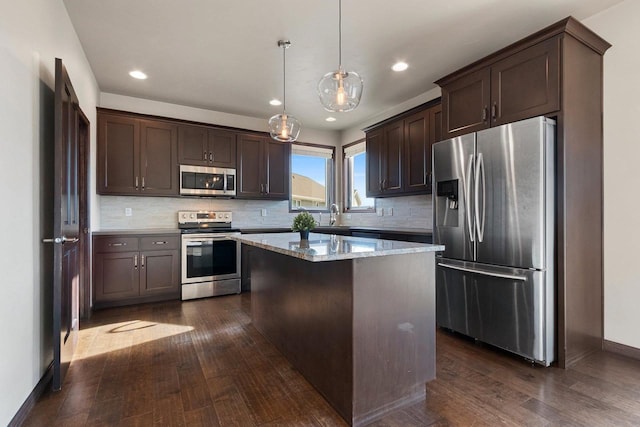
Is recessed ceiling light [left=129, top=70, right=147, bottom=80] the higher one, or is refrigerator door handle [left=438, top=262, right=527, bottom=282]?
recessed ceiling light [left=129, top=70, right=147, bottom=80]

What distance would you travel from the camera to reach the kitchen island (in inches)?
66.6

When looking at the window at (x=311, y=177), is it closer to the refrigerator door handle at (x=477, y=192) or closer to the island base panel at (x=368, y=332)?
the refrigerator door handle at (x=477, y=192)

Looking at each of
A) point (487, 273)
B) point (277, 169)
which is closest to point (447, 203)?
point (487, 273)

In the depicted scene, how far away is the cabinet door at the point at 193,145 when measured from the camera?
4.39 metres

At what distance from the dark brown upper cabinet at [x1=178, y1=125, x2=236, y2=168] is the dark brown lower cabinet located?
1.13 meters

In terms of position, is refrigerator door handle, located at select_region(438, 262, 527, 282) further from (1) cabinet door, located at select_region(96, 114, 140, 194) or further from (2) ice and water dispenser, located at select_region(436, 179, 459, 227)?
(1) cabinet door, located at select_region(96, 114, 140, 194)

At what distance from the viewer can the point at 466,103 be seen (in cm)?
293

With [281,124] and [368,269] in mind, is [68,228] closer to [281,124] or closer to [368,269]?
[281,124]

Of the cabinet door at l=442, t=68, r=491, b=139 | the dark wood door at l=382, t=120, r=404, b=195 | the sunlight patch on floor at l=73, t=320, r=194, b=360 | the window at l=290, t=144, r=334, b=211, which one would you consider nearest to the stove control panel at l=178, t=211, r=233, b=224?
the window at l=290, t=144, r=334, b=211

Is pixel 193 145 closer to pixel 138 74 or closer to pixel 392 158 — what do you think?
pixel 138 74

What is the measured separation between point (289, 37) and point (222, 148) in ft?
7.31

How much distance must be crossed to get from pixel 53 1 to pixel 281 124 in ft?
5.83

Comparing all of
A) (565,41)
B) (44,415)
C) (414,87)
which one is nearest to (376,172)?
(414,87)

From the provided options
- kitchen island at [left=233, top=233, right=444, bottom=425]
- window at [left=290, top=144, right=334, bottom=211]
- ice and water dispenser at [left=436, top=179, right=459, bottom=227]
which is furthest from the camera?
window at [left=290, top=144, right=334, bottom=211]
